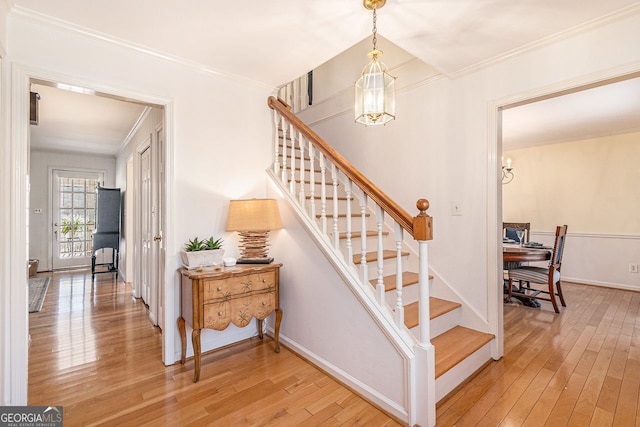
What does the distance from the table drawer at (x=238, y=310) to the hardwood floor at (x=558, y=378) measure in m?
1.41

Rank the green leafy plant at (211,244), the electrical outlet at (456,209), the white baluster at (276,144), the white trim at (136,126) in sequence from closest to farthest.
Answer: the green leafy plant at (211,244), the electrical outlet at (456,209), the white baluster at (276,144), the white trim at (136,126)

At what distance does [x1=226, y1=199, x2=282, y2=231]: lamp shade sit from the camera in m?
→ 2.33

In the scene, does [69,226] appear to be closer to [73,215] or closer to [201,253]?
[73,215]

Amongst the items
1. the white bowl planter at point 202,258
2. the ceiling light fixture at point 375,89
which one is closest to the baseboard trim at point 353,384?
the white bowl planter at point 202,258

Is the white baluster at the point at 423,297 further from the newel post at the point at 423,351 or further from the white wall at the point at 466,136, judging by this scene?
the white wall at the point at 466,136

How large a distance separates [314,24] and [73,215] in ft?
22.6

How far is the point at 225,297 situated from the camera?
221cm

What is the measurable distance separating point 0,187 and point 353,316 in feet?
7.22

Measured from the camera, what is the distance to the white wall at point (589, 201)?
4.37 meters

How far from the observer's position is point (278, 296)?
2.48 meters

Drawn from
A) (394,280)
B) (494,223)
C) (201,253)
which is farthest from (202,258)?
(494,223)

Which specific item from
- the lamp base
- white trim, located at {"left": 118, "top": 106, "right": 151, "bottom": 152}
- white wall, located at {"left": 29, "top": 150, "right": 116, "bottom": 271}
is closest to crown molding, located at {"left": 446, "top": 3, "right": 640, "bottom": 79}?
the lamp base

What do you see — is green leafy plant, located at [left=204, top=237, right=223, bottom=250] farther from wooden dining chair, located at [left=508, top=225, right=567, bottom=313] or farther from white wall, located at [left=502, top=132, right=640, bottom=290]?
white wall, located at [left=502, top=132, right=640, bottom=290]

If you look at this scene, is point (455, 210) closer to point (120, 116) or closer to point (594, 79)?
point (594, 79)
